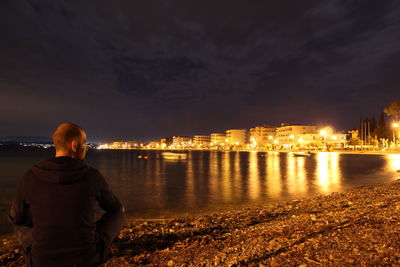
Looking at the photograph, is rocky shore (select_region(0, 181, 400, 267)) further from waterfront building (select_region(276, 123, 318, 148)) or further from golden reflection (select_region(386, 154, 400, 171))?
waterfront building (select_region(276, 123, 318, 148))

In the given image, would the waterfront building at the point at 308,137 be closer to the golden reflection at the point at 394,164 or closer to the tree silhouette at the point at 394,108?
the tree silhouette at the point at 394,108

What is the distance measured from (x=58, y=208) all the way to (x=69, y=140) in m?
0.66

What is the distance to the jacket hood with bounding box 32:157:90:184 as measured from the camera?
226cm

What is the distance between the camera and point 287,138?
157 m

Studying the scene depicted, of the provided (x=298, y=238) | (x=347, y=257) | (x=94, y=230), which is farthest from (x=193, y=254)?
(x=94, y=230)

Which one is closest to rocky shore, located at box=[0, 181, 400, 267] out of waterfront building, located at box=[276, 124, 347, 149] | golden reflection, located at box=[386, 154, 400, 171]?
golden reflection, located at box=[386, 154, 400, 171]

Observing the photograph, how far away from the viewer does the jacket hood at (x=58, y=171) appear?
2.26 meters

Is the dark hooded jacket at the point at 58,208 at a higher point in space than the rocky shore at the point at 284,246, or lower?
higher

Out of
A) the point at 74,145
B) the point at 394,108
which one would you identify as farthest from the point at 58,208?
the point at 394,108

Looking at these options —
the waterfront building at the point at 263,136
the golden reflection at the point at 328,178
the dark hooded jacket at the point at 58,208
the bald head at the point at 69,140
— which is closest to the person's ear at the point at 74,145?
the bald head at the point at 69,140

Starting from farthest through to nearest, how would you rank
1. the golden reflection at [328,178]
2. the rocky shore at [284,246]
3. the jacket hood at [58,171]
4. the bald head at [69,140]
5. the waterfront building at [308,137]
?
the waterfront building at [308,137] < the golden reflection at [328,178] < the rocky shore at [284,246] < the bald head at [69,140] < the jacket hood at [58,171]

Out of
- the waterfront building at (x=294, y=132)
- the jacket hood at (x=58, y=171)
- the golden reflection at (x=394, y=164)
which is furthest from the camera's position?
the waterfront building at (x=294, y=132)

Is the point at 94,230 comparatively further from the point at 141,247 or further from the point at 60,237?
the point at 141,247

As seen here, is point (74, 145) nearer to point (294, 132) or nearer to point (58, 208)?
point (58, 208)
